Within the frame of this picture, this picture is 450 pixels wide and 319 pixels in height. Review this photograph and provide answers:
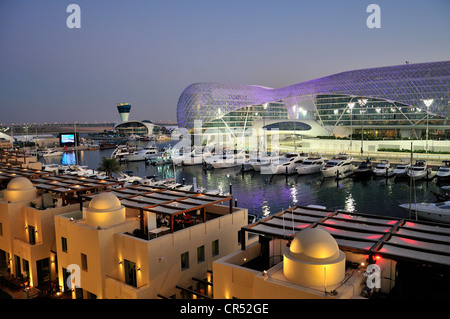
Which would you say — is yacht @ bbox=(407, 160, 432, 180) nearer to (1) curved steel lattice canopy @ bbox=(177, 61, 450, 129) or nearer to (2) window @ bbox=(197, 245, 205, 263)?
(1) curved steel lattice canopy @ bbox=(177, 61, 450, 129)

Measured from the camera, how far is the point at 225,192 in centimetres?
3700

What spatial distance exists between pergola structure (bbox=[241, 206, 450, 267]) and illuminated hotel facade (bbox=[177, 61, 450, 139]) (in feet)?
146

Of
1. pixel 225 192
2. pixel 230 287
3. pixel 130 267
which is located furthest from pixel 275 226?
pixel 225 192

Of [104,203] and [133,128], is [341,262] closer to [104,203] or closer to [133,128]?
[104,203]

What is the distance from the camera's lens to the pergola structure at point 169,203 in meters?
13.6

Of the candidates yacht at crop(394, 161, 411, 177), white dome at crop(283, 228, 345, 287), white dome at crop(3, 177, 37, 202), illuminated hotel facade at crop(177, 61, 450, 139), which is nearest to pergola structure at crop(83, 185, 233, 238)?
white dome at crop(3, 177, 37, 202)

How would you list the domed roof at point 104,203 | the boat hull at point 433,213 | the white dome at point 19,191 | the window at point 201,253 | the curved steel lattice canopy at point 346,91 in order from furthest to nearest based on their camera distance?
the curved steel lattice canopy at point 346,91 → the boat hull at point 433,213 → the white dome at point 19,191 → the window at point 201,253 → the domed roof at point 104,203

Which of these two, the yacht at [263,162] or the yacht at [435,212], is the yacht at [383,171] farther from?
the yacht at [435,212]

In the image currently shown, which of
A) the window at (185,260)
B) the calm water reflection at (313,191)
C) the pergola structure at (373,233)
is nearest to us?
the pergola structure at (373,233)

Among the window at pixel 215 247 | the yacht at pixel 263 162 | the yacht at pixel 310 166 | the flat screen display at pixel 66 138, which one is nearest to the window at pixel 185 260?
the window at pixel 215 247

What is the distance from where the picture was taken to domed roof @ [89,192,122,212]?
13449 mm

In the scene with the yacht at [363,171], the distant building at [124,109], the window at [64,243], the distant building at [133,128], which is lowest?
the yacht at [363,171]

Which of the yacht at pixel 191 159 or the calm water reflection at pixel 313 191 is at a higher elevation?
the yacht at pixel 191 159

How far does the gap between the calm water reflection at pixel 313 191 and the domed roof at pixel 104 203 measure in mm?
16424
